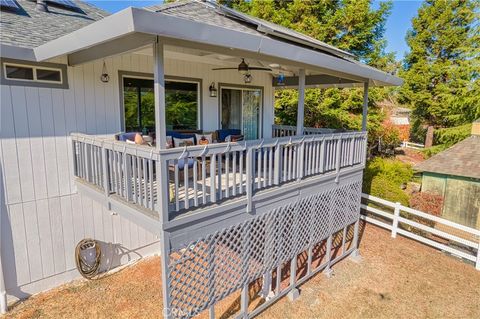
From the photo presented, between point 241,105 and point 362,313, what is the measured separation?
5979mm

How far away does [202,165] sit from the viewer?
11.6 ft

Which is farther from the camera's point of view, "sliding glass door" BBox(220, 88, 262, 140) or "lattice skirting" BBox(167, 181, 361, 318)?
"sliding glass door" BBox(220, 88, 262, 140)

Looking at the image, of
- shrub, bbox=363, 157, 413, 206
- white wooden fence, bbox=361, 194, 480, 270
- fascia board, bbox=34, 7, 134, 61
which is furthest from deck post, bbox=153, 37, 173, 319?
shrub, bbox=363, 157, 413, 206

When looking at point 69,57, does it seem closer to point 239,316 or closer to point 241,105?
point 241,105

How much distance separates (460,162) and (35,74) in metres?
12.4

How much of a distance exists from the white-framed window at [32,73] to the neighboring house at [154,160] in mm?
17

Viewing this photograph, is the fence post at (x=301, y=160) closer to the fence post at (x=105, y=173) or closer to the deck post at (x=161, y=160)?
the deck post at (x=161, y=160)

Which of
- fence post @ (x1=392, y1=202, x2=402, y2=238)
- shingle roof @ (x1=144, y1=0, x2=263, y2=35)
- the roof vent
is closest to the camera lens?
shingle roof @ (x1=144, y1=0, x2=263, y2=35)

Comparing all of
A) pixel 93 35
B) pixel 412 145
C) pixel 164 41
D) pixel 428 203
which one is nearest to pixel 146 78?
pixel 93 35

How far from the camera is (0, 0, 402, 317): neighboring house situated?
3336mm

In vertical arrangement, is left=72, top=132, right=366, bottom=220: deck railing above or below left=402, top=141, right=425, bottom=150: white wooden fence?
above

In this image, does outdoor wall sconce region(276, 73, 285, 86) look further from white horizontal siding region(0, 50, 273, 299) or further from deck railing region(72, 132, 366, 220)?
white horizontal siding region(0, 50, 273, 299)

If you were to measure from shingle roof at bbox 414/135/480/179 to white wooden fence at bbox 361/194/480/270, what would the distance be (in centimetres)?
196

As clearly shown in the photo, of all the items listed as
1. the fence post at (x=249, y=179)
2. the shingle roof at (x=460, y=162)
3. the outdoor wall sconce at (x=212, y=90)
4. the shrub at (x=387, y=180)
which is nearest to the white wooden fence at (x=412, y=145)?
the shingle roof at (x=460, y=162)
